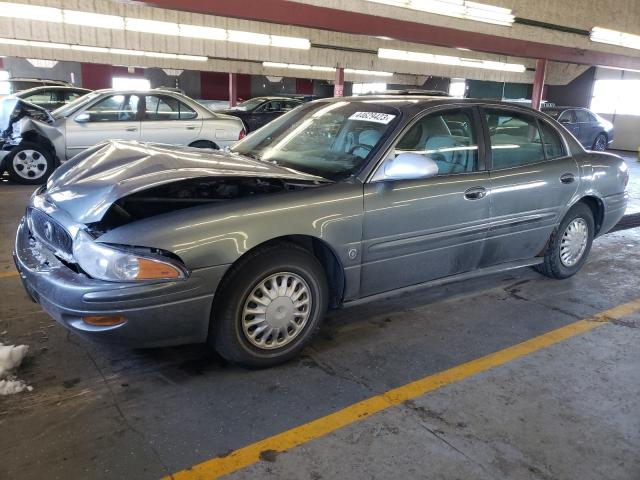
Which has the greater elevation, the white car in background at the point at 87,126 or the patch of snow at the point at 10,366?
the white car in background at the point at 87,126

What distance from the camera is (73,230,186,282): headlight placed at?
97.8 inches

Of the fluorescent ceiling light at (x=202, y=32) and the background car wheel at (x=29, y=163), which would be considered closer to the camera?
the background car wheel at (x=29, y=163)

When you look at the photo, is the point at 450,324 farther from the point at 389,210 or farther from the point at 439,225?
the point at 389,210

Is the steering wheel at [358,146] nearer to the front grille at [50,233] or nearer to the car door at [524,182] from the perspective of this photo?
the car door at [524,182]

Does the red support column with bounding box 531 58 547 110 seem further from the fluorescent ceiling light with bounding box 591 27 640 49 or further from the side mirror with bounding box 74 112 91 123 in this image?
the side mirror with bounding box 74 112 91 123

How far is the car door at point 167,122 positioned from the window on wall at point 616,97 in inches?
656

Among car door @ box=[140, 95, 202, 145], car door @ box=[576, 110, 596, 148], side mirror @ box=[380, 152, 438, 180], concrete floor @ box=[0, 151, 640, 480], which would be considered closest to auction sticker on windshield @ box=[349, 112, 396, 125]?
side mirror @ box=[380, 152, 438, 180]

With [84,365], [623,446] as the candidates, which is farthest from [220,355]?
[623,446]

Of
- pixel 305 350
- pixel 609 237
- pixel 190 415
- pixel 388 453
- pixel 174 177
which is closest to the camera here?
pixel 388 453

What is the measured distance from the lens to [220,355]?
3010 millimetres

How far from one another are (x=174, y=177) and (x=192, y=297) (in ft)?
2.14

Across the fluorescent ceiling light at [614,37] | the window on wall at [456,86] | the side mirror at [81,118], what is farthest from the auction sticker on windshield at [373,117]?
the window on wall at [456,86]

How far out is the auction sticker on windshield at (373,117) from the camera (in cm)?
342

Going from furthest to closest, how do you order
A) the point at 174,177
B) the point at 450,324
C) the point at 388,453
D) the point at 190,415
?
1. the point at 450,324
2. the point at 174,177
3. the point at 190,415
4. the point at 388,453
